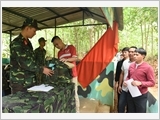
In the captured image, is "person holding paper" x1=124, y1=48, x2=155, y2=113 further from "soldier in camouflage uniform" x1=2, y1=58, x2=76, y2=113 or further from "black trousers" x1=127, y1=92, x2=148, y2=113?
"soldier in camouflage uniform" x1=2, y1=58, x2=76, y2=113

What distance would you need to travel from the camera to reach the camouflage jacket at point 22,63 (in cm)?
161

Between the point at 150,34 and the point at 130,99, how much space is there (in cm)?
696

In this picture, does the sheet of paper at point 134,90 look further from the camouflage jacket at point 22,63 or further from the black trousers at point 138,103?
the camouflage jacket at point 22,63

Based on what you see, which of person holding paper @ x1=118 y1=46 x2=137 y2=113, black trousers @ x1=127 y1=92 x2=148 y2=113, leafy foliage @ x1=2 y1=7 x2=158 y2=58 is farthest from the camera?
leafy foliage @ x1=2 y1=7 x2=158 y2=58

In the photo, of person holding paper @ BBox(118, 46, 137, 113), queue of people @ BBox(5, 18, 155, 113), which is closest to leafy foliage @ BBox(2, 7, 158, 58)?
person holding paper @ BBox(118, 46, 137, 113)

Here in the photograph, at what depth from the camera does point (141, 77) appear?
2064mm

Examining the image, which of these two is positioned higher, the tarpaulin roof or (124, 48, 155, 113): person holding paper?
the tarpaulin roof

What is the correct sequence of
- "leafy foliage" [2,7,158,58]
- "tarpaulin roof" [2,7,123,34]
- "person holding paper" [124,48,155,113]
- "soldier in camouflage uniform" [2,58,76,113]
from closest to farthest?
1. "soldier in camouflage uniform" [2,58,76,113]
2. "person holding paper" [124,48,155,113]
3. "tarpaulin roof" [2,7,123,34]
4. "leafy foliage" [2,7,158,58]

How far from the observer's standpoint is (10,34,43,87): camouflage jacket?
1.61m

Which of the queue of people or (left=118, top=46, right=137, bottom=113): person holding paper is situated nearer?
the queue of people

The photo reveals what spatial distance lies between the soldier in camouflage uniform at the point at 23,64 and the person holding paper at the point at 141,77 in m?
0.88

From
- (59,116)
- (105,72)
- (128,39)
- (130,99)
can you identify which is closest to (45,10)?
(105,72)

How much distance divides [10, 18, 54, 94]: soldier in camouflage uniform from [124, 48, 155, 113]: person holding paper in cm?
88

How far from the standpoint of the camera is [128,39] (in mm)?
9094
